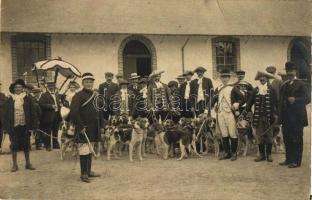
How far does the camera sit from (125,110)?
1109cm

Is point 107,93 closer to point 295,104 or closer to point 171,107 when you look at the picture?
point 171,107

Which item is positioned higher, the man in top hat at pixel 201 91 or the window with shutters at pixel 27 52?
the window with shutters at pixel 27 52

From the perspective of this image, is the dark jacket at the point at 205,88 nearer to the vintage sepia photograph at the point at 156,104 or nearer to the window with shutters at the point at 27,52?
the vintage sepia photograph at the point at 156,104

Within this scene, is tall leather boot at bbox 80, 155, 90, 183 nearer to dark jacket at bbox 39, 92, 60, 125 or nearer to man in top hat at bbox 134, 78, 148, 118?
man in top hat at bbox 134, 78, 148, 118

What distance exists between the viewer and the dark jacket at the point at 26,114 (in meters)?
9.32

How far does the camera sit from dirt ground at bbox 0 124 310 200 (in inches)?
286

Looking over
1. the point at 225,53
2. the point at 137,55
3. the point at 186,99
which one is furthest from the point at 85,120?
the point at 225,53

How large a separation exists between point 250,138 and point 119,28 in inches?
315

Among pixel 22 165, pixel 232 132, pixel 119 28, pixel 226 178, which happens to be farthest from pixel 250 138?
pixel 119 28

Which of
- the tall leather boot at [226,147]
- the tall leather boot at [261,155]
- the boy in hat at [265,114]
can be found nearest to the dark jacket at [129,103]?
the tall leather boot at [226,147]

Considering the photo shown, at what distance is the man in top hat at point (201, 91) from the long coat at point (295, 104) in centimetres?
256

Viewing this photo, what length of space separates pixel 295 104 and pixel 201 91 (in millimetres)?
3040

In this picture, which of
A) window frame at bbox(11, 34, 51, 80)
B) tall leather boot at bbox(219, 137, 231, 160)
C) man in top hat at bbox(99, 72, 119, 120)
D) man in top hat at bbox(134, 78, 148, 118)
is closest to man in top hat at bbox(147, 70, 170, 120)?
man in top hat at bbox(134, 78, 148, 118)

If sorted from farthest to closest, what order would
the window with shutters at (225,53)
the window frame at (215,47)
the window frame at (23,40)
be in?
the window with shutters at (225,53) < the window frame at (215,47) < the window frame at (23,40)
